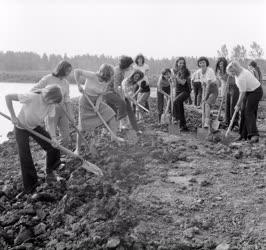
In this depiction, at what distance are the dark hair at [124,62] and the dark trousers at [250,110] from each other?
1946mm

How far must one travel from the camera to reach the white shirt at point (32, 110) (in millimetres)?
4914

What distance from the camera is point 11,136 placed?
11992mm

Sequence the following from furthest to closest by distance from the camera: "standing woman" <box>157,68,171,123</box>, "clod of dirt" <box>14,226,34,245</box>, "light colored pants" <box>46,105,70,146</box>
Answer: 1. "standing woman" <box>157,68,171,123</box>
2. "light colored pants" <box>46,105,70,146</box>
3. "clod of dirt" <box>14,226,34,245</box>

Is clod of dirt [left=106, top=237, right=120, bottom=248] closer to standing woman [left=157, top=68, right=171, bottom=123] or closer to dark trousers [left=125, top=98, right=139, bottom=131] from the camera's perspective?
dark trousers [left=125, top=98, right=139, bottom=131]

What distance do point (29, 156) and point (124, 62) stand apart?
227cm

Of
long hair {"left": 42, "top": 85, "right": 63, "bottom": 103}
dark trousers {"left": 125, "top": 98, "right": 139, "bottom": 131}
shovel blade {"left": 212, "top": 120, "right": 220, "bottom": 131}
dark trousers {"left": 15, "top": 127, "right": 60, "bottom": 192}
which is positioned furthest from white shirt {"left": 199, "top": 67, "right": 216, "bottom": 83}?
long hair {"left": 42, "top": 85, "right": 63, "bottom": 103}

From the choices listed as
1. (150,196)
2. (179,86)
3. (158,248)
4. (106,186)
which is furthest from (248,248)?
(179,86)

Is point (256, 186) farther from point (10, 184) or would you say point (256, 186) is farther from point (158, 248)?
point (10, 184)

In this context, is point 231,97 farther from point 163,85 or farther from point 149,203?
point 149,203

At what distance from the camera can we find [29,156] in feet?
17.3

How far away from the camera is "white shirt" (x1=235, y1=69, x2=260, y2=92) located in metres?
6.72

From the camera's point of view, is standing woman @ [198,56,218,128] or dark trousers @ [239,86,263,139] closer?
dark trousers @ [239,86,263,139]

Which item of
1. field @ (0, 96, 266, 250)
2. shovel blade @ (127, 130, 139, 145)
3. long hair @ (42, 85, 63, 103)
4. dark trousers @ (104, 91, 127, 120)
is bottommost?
field @ (0, 96, 266, 250)

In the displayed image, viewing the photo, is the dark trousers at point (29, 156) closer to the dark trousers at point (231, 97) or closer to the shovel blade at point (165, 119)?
the dark trousers at point (231, 97)
